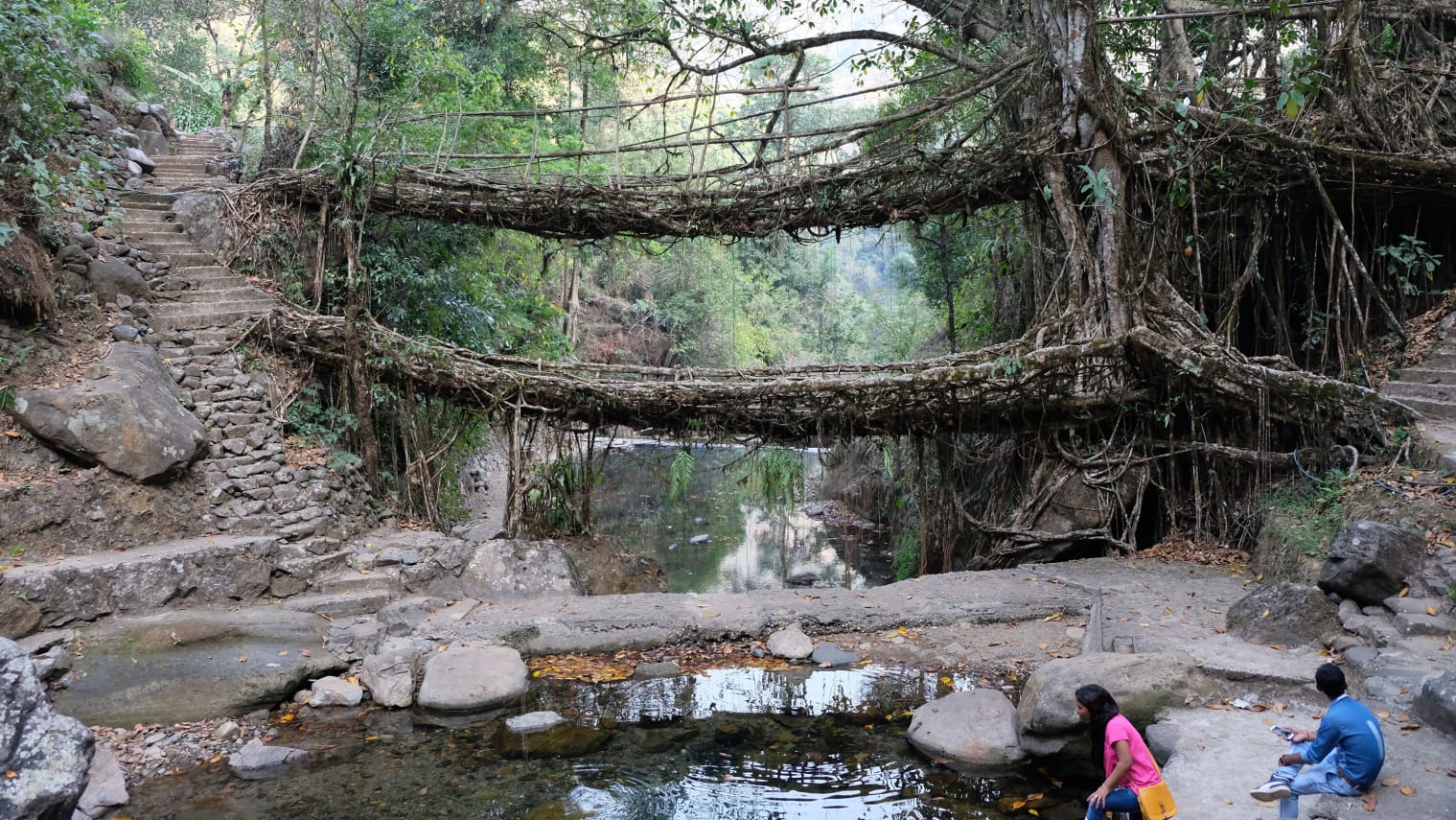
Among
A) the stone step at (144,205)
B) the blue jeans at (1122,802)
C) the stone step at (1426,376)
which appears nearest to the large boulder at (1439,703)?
the blue jeans at (1122,802)

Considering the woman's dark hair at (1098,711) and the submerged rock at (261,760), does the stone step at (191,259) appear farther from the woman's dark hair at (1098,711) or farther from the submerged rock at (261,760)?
the woman's dark hair at (1098,711)

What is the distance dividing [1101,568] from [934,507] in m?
2.49

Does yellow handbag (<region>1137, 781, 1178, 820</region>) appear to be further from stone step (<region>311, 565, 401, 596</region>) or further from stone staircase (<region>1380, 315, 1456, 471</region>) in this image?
stone step (<region>311, 565, 401, 596</region>)

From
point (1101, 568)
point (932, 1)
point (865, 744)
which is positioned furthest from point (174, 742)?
point (932, 1)

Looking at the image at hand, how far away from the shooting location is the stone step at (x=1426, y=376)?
7055mm

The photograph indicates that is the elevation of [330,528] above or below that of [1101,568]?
above

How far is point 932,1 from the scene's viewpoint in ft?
30.6

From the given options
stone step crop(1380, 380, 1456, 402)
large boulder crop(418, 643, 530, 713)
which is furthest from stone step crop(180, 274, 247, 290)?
stone step crop(1380, 380, 1456, 402)

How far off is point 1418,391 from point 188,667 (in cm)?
961

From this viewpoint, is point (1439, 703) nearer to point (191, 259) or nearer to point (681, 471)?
point (681, 471)

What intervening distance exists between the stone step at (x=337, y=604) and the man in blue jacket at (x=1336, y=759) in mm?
6054

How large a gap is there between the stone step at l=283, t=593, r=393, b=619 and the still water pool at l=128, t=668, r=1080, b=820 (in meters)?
1.28

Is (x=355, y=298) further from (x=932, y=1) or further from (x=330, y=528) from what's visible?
(x=932, y=1)

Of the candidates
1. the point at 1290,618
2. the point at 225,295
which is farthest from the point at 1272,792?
the point at 225,295
